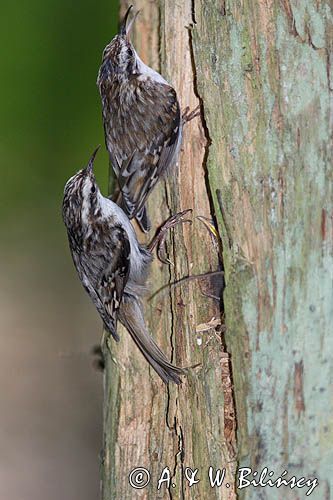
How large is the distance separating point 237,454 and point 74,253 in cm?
107

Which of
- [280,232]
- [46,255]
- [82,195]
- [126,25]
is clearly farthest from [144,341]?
[46,255]

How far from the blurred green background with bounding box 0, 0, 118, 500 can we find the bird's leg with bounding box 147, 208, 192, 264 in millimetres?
891

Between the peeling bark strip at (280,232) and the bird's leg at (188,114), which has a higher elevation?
the bird's leg at (188,114)

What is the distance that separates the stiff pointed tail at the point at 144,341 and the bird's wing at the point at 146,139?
28 centimetres

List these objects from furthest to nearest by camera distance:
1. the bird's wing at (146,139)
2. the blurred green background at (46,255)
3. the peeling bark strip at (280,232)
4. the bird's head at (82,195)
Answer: the blurred green background at (46,255) → the bird's head at (82,195) → the bird's wing at (146,139) → the peeling bark strip at (280,232)

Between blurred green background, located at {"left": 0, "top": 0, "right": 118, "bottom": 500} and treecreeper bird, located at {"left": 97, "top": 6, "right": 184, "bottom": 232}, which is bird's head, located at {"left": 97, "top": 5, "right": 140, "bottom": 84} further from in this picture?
blurred green background, located at {"left": 0, "top": 0, "right": 118, "bottom": 500}

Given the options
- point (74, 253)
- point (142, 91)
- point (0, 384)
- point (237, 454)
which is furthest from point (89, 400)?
point (237, 454)

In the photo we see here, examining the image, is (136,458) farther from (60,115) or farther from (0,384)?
(0,384)

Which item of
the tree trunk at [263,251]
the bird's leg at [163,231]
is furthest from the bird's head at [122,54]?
the bird's leg at [163,231]

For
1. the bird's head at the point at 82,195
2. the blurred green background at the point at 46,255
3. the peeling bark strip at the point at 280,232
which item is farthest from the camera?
the blurred green background at the point at 46,255

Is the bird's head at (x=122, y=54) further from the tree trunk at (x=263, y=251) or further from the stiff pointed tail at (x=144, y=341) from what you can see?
the stiff pointed tail at (x=144, y=341)

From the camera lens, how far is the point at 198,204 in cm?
192

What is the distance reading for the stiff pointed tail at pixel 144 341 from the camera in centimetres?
197

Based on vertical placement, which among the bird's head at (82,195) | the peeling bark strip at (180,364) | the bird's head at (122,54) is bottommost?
the peeling bark strip at (180,364)
